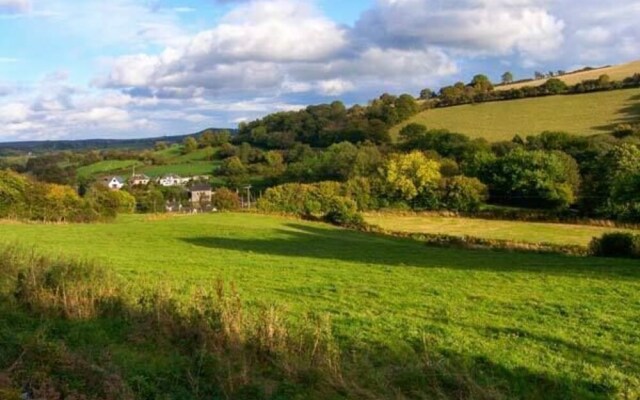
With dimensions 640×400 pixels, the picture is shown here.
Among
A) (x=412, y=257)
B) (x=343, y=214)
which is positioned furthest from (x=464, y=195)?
(x=412, y=257)

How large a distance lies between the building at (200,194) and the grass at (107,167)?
63.1 feet

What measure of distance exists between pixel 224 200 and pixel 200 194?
14.8 metres

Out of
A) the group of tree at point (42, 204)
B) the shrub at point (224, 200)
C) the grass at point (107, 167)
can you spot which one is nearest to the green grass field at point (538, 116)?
the shrub at point (224, 200)

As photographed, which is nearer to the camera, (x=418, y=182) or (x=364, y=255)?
(x=364, y=255)

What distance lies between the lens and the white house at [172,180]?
345 ft

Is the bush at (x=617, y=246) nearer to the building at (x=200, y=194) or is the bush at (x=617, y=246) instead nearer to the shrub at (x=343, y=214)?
the shrub at (x=343, y=214)

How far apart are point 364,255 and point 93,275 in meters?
19.1

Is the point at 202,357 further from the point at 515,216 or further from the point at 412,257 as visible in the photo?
the point at 515,216

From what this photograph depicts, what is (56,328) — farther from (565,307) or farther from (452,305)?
(565,307)

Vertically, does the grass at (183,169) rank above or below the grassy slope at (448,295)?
below

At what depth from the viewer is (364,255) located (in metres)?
29.1

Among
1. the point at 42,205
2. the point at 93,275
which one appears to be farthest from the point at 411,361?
the point at 42,205

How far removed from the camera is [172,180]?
109375mm

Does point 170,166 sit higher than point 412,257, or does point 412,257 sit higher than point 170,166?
point 170,166
